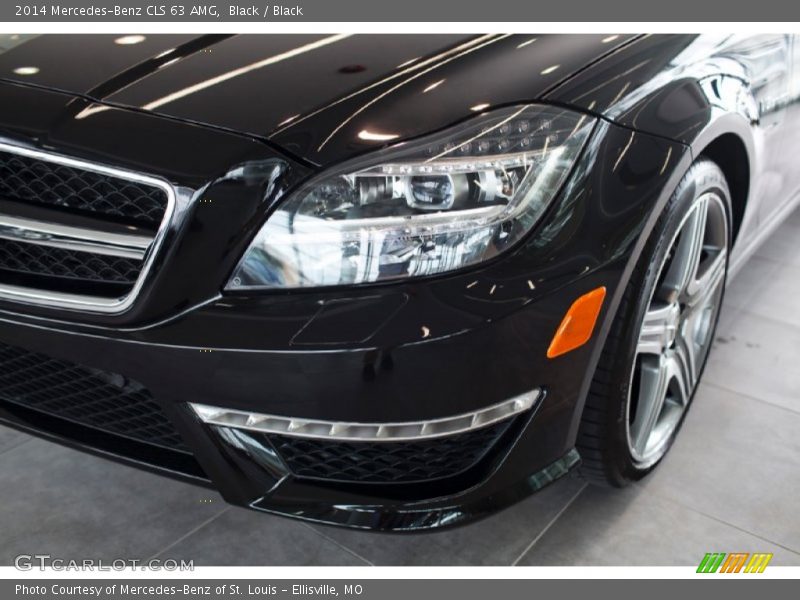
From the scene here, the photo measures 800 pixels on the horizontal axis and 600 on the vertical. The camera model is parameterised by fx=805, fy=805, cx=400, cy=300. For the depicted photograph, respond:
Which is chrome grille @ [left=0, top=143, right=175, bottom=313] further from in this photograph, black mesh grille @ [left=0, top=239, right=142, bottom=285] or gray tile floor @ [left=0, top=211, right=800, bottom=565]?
gray tile floor @ [left=0, top=211, right=800, bottom=565]

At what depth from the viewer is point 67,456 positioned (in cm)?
180

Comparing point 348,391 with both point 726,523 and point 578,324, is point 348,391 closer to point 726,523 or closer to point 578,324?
point 578,324

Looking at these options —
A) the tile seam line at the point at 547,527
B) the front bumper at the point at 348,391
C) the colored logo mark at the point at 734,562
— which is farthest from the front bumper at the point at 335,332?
the colored logo mark at the point at 734,562

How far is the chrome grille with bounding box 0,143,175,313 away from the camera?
1.22 metres

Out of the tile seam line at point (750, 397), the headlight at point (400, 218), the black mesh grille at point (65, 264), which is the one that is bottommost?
the tile seam line at point (750, 397)

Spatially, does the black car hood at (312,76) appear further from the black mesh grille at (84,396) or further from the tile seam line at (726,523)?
the tile seam line at (726,523)

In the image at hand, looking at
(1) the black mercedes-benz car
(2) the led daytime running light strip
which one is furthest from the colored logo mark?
(2) the led daytime running light strip

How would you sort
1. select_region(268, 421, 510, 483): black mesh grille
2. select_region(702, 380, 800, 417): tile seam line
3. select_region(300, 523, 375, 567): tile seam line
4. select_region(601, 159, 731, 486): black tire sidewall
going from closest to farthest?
select_region(268, 421, 510, 483): black mesh grille
select_region(601, 159, 731, 486): black tire sidewall
select_region(300, 523, 375, 567): tile seam line
select_region(702, 380, 800, 417): tile seam line

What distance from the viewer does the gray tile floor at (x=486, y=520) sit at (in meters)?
1.55

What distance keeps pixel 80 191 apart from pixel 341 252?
1.45 feet

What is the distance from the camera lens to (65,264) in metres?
1.32

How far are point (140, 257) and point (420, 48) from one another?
598 mm

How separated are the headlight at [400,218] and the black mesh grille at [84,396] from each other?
0.32 meters

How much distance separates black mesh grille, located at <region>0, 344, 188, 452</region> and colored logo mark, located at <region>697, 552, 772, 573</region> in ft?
3.32
